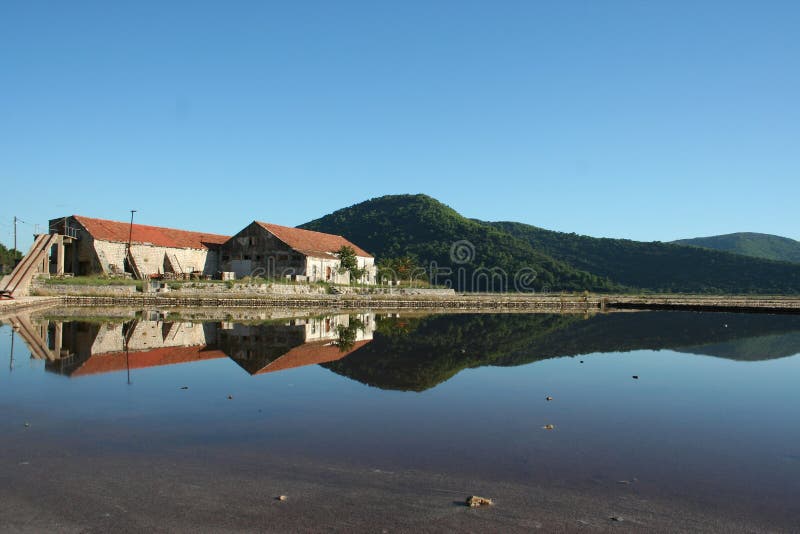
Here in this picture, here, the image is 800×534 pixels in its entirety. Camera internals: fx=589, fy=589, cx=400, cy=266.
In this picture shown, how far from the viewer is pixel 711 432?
908cm

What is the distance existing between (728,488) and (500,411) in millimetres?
4197

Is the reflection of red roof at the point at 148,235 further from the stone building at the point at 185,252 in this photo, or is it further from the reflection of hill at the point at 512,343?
the reflection of hill at the point at 512,343

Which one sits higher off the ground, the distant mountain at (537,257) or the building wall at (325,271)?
the distant mountain at (537,257)

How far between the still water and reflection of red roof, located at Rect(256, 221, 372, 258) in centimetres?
2915

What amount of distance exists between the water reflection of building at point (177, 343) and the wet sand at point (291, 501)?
712 centimetres

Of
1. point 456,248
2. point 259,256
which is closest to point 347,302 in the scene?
point 259,256

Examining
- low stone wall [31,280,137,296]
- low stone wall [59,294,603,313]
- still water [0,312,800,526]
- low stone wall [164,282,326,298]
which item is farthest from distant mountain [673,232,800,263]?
still water [0,312,800,526]

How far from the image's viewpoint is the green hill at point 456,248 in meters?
92.8

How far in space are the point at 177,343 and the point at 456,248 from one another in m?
81.4

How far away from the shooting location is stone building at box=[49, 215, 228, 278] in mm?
43344

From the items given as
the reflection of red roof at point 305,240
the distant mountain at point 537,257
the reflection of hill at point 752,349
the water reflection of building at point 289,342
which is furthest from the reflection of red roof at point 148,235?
the distant mountain at point 537,257

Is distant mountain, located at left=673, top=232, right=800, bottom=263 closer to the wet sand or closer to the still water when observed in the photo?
the still water

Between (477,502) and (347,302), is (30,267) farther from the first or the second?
(477,502)

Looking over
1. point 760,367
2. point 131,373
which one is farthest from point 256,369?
point 760,367
